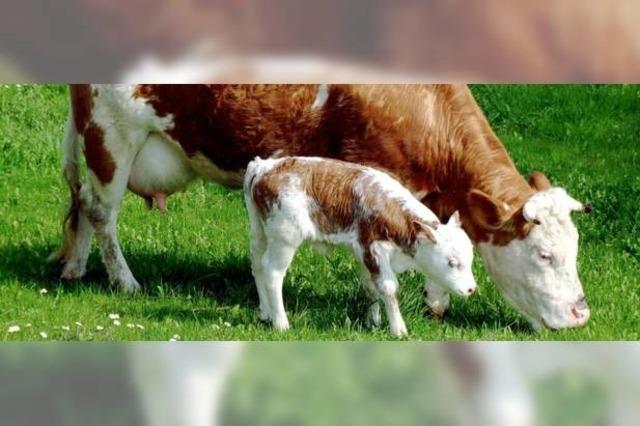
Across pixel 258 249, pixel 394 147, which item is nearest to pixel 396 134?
pixel 394 147

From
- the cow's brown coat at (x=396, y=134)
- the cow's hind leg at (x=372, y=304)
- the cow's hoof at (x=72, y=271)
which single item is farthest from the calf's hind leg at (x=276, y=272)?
the cow's hoof at (x=72, y=271)

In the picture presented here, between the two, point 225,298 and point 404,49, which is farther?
point 225,298

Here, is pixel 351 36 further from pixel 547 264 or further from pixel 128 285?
pixel 128 285

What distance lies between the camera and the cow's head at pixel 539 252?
18.8 feet

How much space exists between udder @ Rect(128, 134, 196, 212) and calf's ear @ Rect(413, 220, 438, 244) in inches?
60.5

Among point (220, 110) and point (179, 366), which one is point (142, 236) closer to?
point (220, 110)

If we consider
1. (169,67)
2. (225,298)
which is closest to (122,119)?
(225,298)

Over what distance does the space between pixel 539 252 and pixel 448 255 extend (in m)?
0.67

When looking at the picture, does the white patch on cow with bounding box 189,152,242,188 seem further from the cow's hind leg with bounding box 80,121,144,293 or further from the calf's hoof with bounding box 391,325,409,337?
the calf's hoof with bounding box 391,325,409,337

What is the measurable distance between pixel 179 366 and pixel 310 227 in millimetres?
3102

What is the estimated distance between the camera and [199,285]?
662 centimetres

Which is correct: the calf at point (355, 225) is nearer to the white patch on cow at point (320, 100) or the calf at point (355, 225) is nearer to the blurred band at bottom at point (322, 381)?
the white patch on cow at point (320, 100)

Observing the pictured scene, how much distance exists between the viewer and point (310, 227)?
5.57m

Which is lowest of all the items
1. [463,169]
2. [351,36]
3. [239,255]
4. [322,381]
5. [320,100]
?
[239,255]
